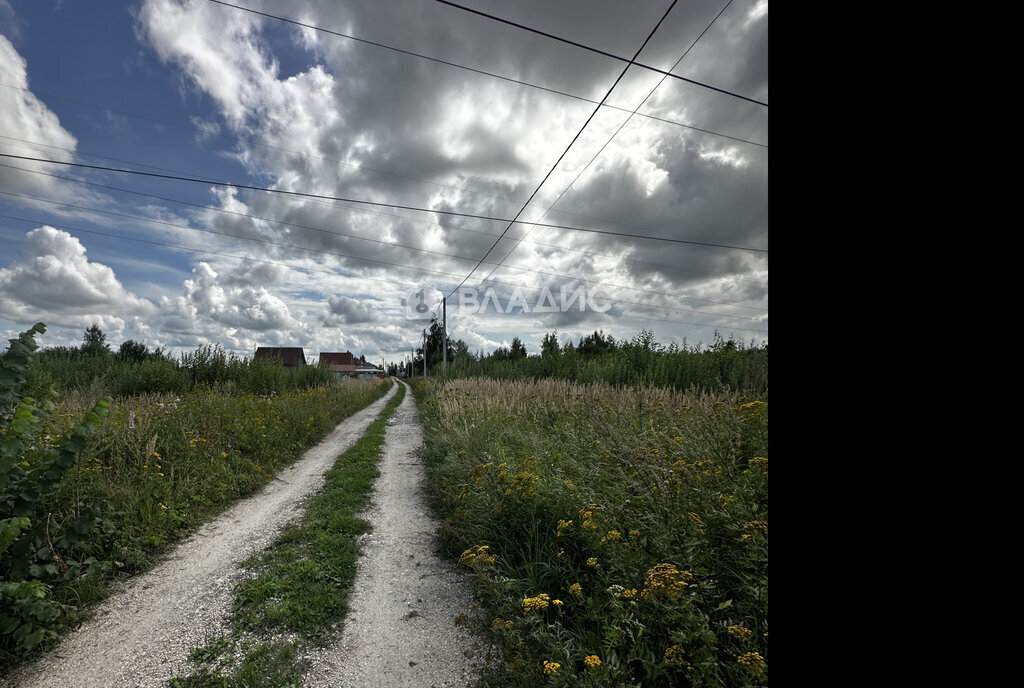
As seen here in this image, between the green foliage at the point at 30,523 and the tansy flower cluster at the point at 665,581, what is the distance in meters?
4.19

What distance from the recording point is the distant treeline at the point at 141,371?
13596mm

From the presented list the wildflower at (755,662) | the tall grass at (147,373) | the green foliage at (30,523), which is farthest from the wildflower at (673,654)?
the tall grass at (147,373)

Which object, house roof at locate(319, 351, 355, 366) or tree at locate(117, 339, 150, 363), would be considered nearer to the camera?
tree at locate(117, 339, 150, 363)

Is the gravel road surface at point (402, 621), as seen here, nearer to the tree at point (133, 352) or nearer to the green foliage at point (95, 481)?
the green foliage at point (95, 481)

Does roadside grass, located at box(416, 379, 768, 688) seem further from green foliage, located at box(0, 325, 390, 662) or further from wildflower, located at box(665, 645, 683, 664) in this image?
green foliage, located at box(0, 325, 390, 662)

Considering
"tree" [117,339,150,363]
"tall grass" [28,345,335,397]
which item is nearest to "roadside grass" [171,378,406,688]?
"tall grass" [28,345,335,397]

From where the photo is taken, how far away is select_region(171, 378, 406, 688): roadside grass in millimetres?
3209

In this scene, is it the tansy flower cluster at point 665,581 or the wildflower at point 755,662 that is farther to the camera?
the tansy flower cluster at point 665,581

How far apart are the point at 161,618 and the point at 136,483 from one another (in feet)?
9.05

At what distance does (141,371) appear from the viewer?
48.6ft

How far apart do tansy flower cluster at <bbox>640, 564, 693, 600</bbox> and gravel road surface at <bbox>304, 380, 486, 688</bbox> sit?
1.64m

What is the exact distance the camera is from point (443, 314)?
31.0 meters
